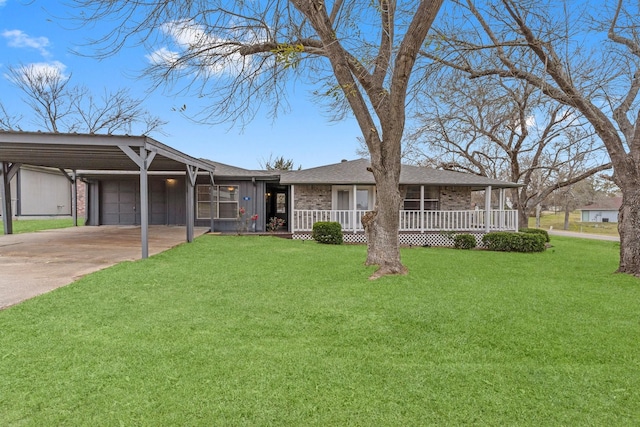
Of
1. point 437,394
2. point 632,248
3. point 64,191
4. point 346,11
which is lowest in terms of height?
point 437,394

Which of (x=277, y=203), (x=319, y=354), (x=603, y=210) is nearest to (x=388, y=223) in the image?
(x=319, y=354)

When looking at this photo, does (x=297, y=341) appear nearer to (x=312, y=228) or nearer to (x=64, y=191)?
(x=312, y=228)

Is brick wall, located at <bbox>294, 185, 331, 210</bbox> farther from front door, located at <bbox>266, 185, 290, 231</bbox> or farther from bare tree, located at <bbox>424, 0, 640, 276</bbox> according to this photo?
bare tree, located at <bbox>424, 0, 640, 276</bbox>

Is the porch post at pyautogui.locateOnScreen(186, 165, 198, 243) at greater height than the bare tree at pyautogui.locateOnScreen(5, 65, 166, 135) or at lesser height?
lesser

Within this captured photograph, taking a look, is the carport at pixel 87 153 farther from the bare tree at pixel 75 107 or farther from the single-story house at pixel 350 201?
the bare tree at pixel 75 107

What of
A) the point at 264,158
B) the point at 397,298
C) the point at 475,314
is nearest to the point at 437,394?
the point at 475,314

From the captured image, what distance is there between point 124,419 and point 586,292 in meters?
6.49

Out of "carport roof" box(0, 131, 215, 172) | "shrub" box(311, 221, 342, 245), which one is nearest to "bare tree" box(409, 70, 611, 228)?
"shrub" box(311, 221, 342, 245)

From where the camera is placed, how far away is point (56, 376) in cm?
270

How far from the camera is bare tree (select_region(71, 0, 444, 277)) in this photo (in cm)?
631

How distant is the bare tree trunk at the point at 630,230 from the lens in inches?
276

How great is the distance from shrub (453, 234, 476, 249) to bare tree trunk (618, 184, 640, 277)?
5.20 metres

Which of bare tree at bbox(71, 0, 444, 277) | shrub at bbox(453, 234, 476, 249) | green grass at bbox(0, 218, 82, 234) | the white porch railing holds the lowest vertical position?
shrub at bbox(453, 234, 476, 249)

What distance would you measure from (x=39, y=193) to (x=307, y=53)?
22291 mm
